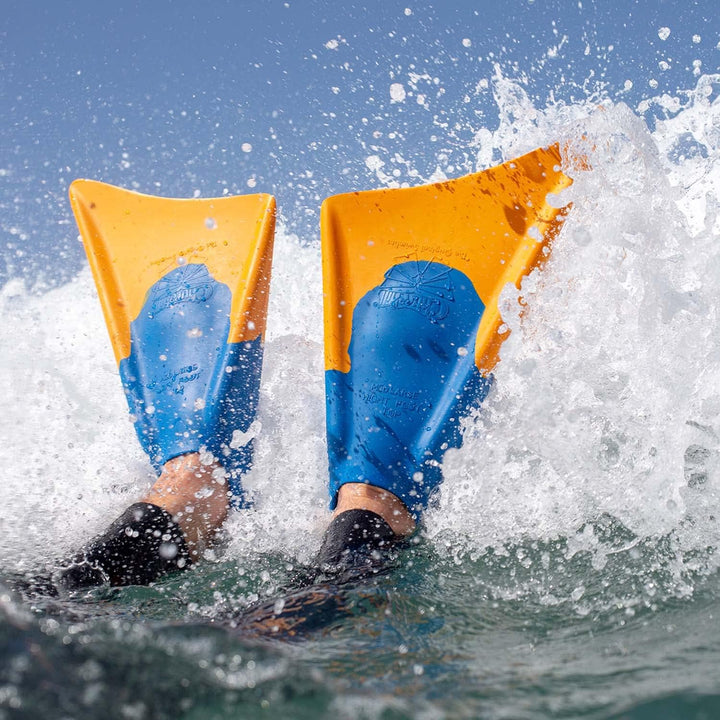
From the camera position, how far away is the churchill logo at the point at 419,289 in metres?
2.46

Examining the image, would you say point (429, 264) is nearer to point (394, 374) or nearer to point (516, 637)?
point (394, 374)

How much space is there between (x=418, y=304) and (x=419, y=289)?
59 millimetres

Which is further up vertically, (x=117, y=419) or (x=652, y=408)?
(x=117, y=419)

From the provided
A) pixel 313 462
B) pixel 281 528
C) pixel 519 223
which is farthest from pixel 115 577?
pixel 519 223

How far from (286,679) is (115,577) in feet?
2.97

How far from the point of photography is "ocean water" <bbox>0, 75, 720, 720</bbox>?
859 mm

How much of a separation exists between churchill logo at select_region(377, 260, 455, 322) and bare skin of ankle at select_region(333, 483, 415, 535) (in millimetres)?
649

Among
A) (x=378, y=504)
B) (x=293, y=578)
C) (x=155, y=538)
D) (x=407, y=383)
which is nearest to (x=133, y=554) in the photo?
(x=155, y=538)

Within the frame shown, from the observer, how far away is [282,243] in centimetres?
423

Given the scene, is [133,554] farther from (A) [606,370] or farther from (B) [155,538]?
(A) [606,370]

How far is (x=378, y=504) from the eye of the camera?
210cm

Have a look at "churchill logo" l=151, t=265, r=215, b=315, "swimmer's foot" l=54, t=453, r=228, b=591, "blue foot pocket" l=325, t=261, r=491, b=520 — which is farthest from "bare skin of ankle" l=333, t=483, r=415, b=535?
"churchill logo" l=151, t=265, r=215, b=315

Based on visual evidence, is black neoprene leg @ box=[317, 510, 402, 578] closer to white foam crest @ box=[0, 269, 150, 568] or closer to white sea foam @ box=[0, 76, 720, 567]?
white sea foam @ box=[0, 76, 720, 567]

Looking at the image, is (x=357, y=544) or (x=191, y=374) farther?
(x=191, y=374)
